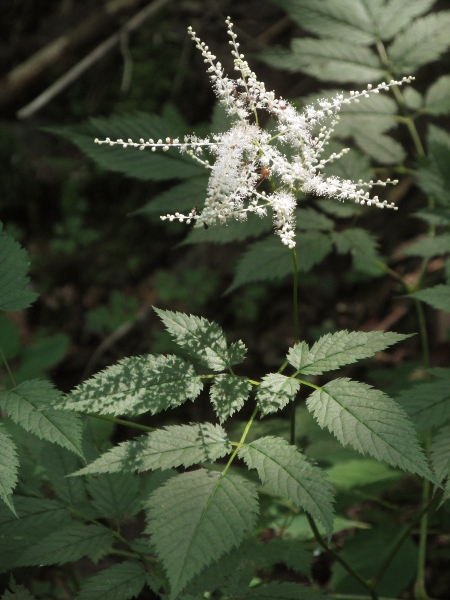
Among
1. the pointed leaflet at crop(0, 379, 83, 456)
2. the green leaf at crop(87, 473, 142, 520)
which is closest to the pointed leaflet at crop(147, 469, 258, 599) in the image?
the pointed leaflet at crop(0, 379, 83, 456)

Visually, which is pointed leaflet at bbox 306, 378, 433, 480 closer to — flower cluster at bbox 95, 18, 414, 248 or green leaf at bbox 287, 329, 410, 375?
green leaf at bbox 287, 329, 410, 375

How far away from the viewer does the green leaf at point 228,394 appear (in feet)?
4.84

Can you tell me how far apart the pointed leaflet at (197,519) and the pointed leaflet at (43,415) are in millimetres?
266

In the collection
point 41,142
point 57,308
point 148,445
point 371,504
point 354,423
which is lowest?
point 371,504

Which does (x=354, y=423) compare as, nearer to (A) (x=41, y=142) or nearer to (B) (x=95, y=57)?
(B) (x=95, y=57)

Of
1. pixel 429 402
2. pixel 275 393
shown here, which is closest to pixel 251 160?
pixel 275 393

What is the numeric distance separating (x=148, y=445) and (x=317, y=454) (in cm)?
111

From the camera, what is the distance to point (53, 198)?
18.2ft

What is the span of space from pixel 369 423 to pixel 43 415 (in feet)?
2.77

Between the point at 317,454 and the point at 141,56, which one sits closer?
the point at 317,454

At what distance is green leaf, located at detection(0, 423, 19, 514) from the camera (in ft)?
4.37

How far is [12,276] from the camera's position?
1663mm

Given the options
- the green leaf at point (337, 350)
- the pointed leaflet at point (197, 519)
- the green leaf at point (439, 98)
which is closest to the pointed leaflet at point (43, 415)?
the pointed leaflet at point (197, 519)

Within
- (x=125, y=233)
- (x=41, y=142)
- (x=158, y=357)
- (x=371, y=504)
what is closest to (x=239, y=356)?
(x=158, y=357)
